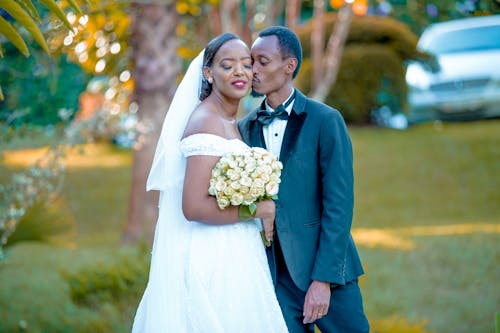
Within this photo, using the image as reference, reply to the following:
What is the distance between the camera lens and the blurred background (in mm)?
5719

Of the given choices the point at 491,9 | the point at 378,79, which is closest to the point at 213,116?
the point at 491,9

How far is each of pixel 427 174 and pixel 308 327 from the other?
7.98 meters

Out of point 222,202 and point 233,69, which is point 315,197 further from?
point 233,69

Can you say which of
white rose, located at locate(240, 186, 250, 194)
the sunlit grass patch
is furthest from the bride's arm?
the sunlit grass patch

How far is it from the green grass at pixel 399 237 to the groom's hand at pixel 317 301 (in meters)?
1.44

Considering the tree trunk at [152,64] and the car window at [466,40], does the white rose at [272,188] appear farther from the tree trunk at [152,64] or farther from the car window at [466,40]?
the car window at [466,40]

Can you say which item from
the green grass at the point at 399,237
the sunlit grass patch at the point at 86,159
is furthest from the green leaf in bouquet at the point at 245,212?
the sunlit grass patch at the point at 86,159

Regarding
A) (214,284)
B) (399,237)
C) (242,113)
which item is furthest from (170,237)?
(399,237)

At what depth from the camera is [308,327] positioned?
359cm

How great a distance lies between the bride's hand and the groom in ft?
0.17

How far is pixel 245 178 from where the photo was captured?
10.5 feet

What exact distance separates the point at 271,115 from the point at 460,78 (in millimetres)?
9835

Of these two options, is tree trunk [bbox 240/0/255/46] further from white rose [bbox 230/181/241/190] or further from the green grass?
white rose [bbox 230/181/241/190]

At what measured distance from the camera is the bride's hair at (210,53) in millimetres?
3434
